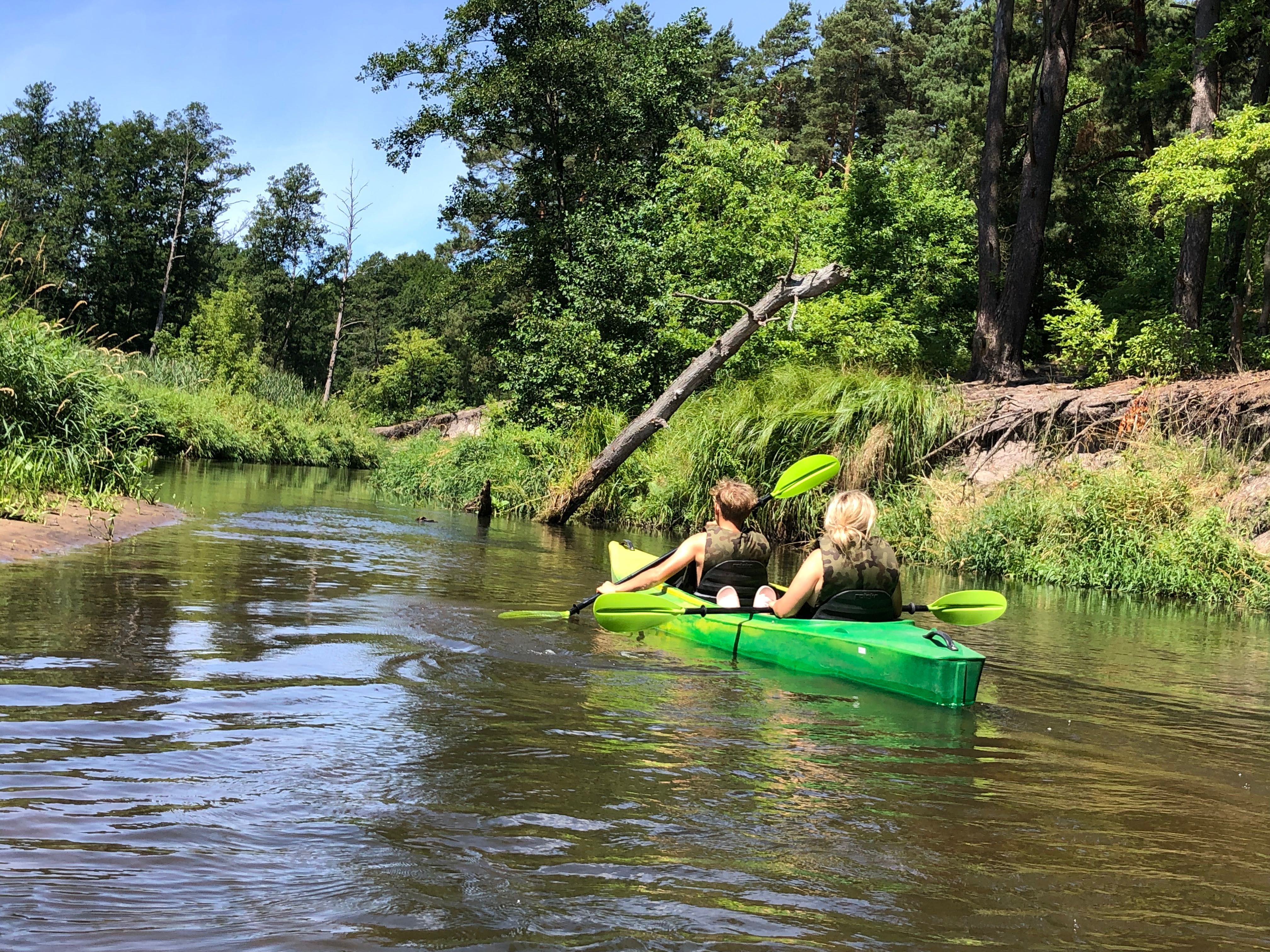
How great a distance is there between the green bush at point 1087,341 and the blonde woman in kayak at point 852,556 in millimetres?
12869

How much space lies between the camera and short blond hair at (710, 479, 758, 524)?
7.12 meters

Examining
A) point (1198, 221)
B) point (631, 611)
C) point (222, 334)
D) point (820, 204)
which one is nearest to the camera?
point (631, 611)

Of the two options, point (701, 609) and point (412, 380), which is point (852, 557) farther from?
point (412, 380)

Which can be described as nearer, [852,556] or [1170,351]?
[852,556]

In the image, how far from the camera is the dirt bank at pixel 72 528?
7.77 meters

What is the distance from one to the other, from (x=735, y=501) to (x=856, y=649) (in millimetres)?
1617

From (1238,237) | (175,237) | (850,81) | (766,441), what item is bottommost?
(766,441)

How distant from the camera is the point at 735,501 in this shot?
712cm

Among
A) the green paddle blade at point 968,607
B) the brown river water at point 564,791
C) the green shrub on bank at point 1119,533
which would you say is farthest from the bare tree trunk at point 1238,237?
the brown river water at point 564,791

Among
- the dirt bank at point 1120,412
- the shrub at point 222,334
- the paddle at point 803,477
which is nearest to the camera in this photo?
the paddle at point 803,477

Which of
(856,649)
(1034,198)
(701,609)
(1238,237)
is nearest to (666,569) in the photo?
(701,609)

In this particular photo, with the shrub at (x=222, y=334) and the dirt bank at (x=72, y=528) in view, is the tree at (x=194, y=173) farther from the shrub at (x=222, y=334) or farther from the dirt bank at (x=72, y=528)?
the dirt bank at (x=72, y=528)

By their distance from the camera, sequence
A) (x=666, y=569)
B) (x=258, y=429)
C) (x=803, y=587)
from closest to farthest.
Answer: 1. (x=803, y=587)
2. (x=666, y=569)
3. (x=258, y=429)

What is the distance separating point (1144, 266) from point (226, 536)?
20.2m
